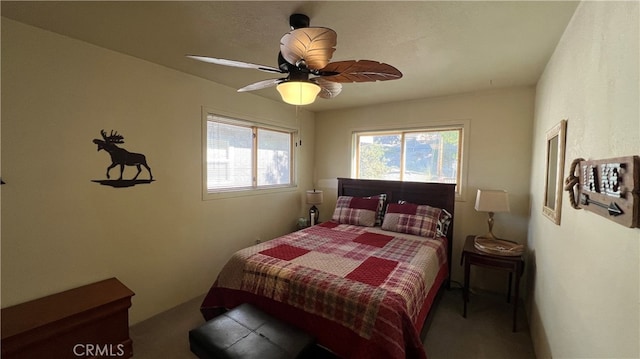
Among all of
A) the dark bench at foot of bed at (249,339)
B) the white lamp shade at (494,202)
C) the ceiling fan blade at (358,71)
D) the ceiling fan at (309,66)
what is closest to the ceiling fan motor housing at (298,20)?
the ceiling fan at (309,66)

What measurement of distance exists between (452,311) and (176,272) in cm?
282

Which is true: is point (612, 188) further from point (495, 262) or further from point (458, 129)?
point (458, 129)

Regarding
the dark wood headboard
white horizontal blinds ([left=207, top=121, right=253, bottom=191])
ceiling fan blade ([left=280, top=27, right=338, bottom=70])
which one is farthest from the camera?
the dark wood headboard

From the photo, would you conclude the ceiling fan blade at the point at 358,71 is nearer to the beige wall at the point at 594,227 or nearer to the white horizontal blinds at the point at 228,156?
the beige wall at the point at 594,227

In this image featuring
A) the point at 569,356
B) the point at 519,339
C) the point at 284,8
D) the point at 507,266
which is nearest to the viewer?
the point at 569,356

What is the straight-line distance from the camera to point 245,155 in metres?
3.39

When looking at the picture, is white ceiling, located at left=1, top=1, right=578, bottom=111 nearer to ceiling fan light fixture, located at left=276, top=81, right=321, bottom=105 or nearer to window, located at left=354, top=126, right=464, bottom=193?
ceiling fan light fixture, located at left=276, top=81, right=321, bottom=105

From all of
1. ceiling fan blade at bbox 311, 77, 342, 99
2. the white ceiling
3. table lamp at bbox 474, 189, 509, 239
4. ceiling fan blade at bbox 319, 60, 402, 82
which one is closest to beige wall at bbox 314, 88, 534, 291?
table lamp at bbox 474, 189, 509, 239

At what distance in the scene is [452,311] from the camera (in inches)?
102

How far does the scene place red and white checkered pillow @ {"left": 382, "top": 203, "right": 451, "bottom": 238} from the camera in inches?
113

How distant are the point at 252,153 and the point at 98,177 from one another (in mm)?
1679

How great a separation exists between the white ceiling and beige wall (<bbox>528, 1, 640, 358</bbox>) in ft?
0.95

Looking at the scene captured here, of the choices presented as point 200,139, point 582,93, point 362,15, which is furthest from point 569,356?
point 200,139

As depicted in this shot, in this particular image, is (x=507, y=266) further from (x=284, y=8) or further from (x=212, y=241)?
(x=212, y=241)
